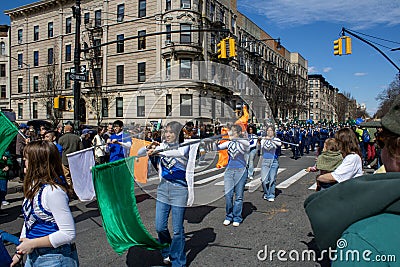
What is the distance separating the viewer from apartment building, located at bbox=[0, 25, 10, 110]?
152 ft

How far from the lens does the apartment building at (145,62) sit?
4.41m

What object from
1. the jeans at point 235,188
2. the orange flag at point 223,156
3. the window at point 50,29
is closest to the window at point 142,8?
the window at point 50,29

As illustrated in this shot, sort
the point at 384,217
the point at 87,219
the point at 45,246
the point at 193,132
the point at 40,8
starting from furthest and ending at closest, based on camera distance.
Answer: the point at 40,8 < the point at 87,219 < the point at 193,132 < the point at 45,246 < the point at 384,217

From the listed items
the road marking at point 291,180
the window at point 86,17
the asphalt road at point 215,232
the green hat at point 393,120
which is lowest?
the road marking at point 291,180

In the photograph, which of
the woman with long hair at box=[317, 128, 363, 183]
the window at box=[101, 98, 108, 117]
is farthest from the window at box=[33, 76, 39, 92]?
the woman with long hair at box=[317, 128, 363, 183]

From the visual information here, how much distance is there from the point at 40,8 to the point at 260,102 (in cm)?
4407

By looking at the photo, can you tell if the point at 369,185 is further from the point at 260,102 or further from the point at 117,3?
the point at 117,3

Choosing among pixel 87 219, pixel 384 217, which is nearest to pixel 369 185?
pixel 384 217

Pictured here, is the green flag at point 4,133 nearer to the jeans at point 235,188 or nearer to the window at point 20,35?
the jeans at point 235,188

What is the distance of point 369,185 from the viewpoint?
980 millimetres

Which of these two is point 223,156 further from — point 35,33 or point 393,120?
point 35,33

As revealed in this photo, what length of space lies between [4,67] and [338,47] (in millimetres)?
47420

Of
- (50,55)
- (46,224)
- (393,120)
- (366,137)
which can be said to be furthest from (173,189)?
(50,55)

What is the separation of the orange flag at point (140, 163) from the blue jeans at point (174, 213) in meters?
0.49
